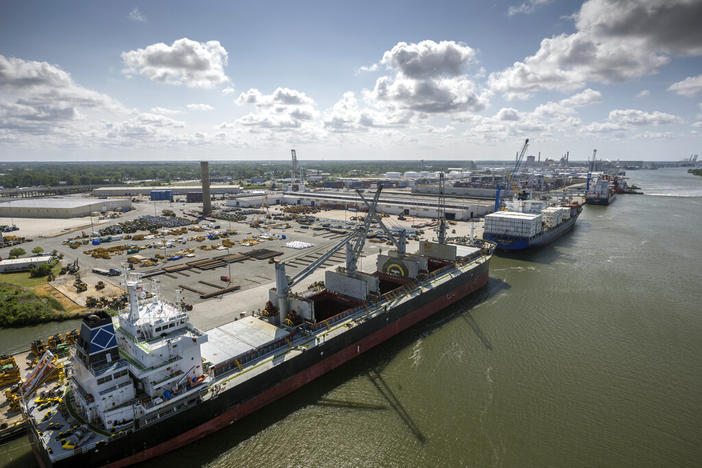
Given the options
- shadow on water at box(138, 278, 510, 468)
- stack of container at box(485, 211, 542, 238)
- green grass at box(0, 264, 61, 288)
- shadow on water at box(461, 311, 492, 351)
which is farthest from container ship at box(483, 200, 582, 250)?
green grass at box(0, 264, 61, 288)

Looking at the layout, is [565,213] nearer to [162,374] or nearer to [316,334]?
[316,334]

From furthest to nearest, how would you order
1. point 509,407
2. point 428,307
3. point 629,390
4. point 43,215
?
point 43,215, point 428,307, point 629,390, point 509,407

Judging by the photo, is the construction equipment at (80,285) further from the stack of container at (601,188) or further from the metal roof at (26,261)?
the stack of container at (601,188)

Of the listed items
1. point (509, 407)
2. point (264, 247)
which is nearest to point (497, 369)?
point (509, 407)

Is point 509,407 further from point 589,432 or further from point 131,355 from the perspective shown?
point 131,355

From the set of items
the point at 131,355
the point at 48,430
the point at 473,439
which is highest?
the point at 131,355

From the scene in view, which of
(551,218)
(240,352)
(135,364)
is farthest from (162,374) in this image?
(551,218)

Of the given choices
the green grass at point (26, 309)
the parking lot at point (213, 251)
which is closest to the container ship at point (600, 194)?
the parking lot at point (213, 251)
